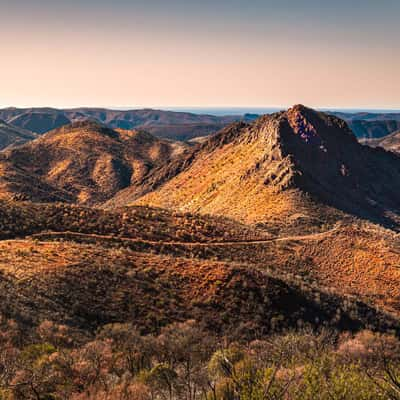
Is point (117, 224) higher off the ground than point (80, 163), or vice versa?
point (80, 163)

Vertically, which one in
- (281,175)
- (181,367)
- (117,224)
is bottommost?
(181,367)

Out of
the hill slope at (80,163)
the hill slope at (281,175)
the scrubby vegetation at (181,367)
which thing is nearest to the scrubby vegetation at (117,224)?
the hill slope at (281,175)

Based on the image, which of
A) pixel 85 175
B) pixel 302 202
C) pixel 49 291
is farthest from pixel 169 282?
pixel 85 175

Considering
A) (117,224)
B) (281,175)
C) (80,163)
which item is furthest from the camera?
(80,163)

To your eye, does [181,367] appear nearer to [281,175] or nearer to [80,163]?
[281,175]

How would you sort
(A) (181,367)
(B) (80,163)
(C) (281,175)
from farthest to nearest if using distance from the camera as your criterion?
1. (B) (80,163)
2. (C) (281,175)
3. (A) (181,367)

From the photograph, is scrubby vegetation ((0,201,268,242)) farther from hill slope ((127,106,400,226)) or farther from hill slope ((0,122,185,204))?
hill slope ((0,122,185,204))

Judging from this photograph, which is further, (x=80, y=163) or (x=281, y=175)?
(x=80, y=163)

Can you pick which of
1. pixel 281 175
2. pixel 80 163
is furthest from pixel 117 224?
pixel 80 163

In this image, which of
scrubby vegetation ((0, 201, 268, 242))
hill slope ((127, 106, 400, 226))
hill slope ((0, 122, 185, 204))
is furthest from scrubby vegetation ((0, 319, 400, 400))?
hill slope ((0, 122, 185, 204))
